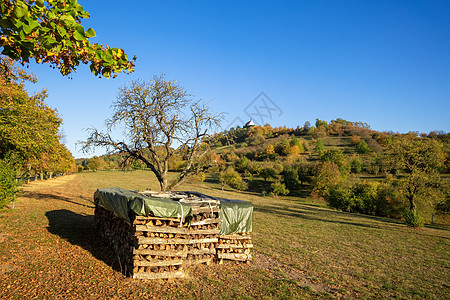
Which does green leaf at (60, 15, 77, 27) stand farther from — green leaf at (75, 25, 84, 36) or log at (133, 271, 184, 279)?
log at (133, 271, 184, 279)

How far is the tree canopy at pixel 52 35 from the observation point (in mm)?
2785

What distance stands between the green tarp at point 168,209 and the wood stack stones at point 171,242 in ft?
0.76

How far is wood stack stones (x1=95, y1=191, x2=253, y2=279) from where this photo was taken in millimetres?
6895

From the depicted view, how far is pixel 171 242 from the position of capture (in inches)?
289

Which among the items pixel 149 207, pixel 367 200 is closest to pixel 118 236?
pixel 149 207

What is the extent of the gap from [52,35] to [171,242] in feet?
20.4

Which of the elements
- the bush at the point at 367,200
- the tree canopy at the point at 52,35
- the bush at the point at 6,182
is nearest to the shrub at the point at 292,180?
the bush at the point at 367,200

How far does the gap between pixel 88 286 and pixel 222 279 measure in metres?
3.76

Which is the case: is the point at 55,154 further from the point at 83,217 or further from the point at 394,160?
the point at 394,160

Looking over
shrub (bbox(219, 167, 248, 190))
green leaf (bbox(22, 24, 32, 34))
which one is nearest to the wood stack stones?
green leaf (bbox(22, 24, 32, 34))

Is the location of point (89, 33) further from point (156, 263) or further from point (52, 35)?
point (156, 263)

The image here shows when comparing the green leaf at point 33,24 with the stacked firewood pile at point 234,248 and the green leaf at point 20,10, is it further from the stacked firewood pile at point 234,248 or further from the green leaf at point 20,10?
the stacked firewood pile at point 234,248

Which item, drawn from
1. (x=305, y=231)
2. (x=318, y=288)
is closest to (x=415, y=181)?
(x=305, y=231)

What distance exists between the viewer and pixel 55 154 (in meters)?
14.8
